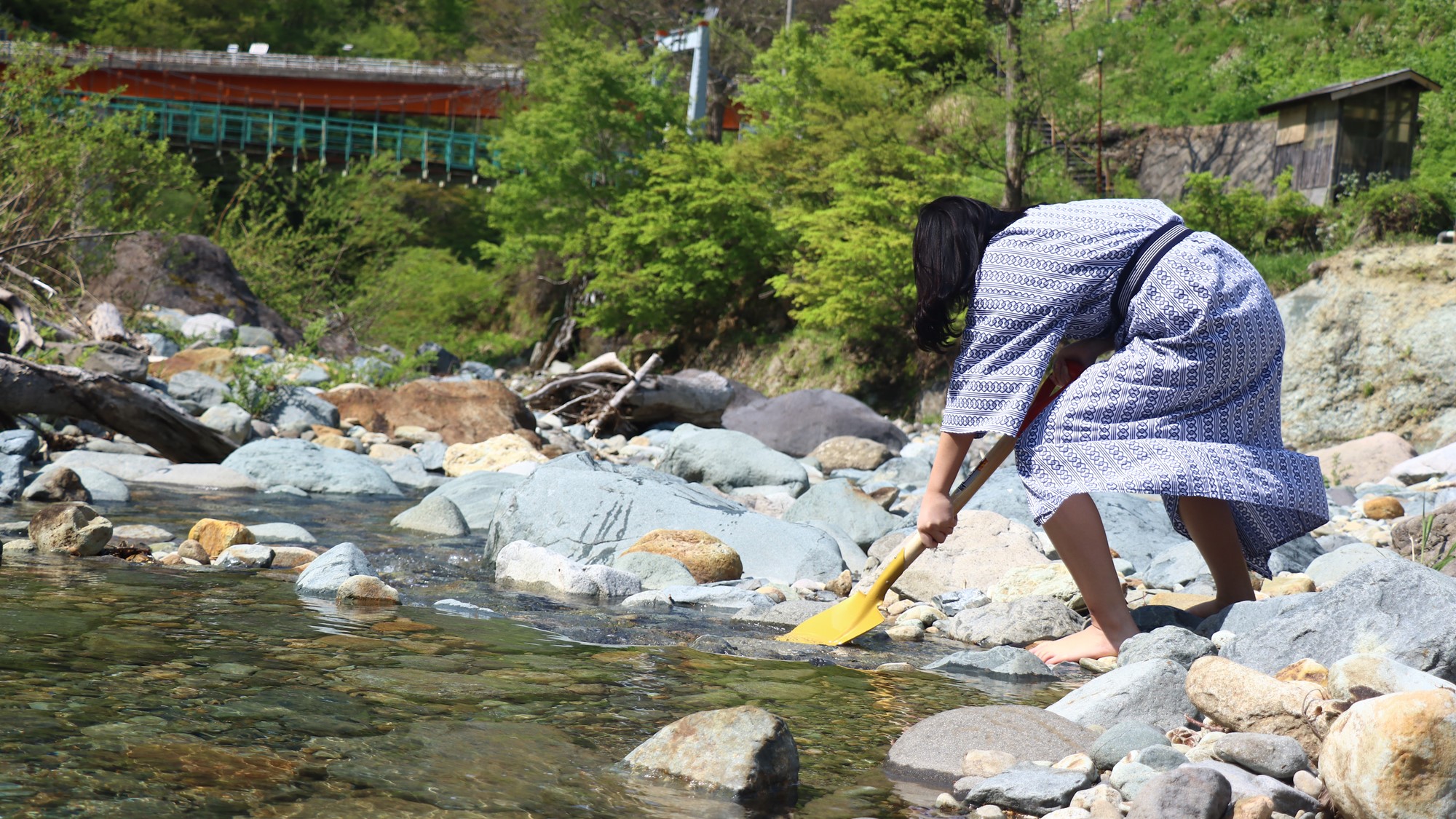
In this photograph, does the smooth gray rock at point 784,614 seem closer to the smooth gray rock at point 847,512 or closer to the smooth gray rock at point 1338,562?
the smooth gray rock at point 847,512

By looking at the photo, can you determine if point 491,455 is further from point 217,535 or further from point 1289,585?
point 1289,585

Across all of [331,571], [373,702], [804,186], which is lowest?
[331,571]

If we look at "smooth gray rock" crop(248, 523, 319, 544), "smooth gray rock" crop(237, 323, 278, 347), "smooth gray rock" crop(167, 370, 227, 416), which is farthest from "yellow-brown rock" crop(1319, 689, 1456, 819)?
"smooth gray rock" crop(237, 323, 278, 347)

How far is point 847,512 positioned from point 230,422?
4591mm

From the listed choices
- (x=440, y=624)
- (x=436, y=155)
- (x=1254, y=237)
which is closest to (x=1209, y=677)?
(x=440, y=624)

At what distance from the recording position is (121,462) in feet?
21.5

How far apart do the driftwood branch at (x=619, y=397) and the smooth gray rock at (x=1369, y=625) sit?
26.7 feet

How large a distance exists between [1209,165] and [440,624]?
19.3 metres

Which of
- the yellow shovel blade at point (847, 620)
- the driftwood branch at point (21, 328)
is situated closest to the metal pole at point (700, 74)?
the driftwood branch at point (21, 328)

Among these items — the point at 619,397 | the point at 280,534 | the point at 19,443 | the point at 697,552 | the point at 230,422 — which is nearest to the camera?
the point at 697,552

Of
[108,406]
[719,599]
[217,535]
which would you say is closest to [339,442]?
[108,406]

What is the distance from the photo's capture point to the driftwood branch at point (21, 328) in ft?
22.9

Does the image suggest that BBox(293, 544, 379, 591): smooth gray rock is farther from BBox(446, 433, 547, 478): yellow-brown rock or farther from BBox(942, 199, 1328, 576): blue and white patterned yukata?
BBox(446, 433, 547, 478): yellow-brown rock

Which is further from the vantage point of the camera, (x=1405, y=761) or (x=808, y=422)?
(x=808, y=422)
